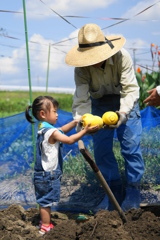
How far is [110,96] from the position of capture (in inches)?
179

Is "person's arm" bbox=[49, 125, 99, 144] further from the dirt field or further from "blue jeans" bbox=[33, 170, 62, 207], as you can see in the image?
the dirt field

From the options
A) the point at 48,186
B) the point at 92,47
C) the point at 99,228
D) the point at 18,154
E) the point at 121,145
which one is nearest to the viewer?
the point at 99,228

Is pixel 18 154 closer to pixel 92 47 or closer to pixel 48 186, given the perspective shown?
pixel 48 186

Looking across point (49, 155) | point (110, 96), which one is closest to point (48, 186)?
point (49, 155)

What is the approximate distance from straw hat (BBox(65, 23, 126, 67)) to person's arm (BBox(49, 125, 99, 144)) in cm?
68

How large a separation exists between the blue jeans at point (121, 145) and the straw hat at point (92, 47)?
51cm

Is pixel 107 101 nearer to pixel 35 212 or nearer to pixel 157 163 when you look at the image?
pixel 157 163

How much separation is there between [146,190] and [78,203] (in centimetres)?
71

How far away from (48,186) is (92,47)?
1.31 meters

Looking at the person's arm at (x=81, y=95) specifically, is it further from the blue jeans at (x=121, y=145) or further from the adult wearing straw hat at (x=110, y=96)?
the blue jeans at (x=121, y=145)

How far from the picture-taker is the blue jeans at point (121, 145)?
14.6ft

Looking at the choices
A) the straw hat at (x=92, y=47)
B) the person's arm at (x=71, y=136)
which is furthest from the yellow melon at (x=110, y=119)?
the straw hat at (x=92, y=47)

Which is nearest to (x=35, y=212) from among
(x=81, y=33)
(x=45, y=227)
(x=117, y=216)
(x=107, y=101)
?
(x=45, y=227)

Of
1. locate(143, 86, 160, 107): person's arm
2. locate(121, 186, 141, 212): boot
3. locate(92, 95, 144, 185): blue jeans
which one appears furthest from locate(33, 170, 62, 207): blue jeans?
locate(143, 86, 160, 107): person's arm
